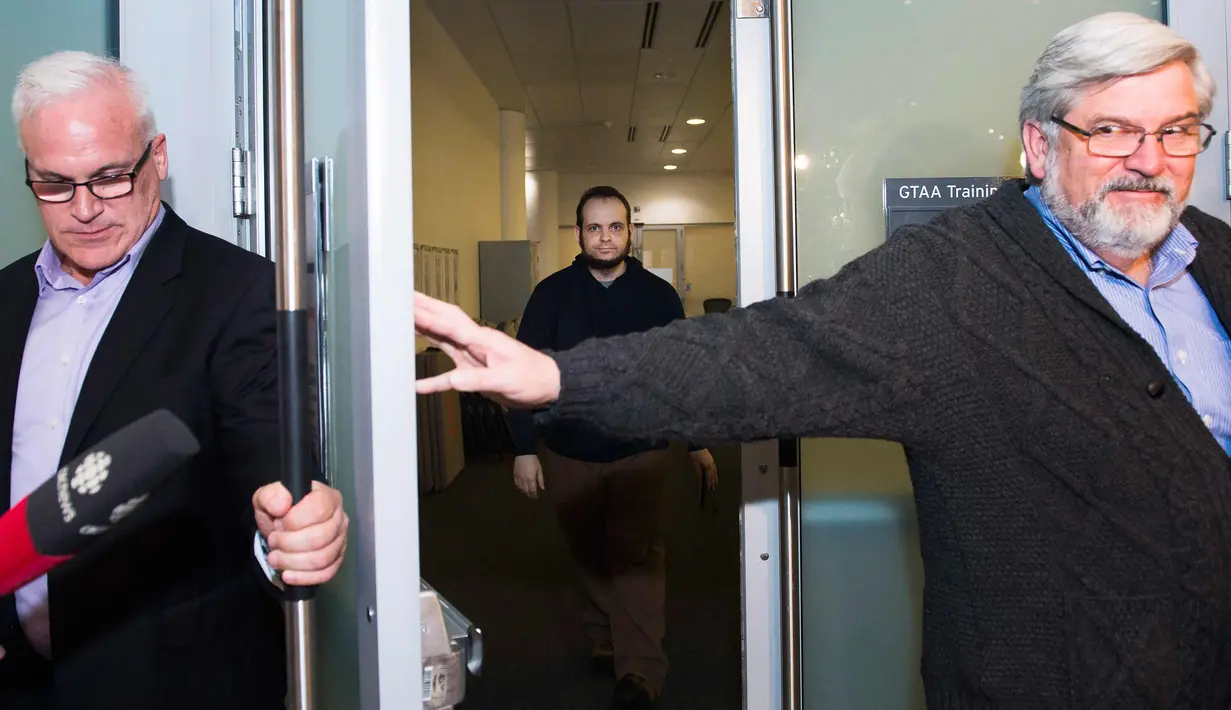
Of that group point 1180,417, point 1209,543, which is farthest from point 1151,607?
point 1180,417

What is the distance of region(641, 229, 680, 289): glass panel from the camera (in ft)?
47.1

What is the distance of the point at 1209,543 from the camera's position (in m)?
1.12

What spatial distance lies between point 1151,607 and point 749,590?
0.79 m

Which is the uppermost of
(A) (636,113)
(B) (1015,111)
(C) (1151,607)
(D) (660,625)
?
(A) (636,113)

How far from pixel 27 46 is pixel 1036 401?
70.2 inches

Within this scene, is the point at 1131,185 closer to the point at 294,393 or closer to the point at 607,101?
the point at 294,393

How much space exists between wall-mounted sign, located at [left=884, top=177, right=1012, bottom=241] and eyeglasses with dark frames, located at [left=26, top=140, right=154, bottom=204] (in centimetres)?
143

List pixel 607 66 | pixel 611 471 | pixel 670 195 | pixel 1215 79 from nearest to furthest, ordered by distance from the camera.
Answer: pixel 1215 79 → pixel 611 471 → pixel 607 66 → pixel 670 195

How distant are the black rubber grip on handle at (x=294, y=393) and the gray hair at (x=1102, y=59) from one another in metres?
1.10

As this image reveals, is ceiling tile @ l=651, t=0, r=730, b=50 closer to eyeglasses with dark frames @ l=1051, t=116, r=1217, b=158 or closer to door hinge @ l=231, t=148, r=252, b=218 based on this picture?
door hinge @ l=231, t=148, r=252, b=218

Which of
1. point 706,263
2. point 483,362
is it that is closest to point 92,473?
point 483,362

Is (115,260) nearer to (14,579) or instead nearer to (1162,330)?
(14,579)

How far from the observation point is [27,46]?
1.54m

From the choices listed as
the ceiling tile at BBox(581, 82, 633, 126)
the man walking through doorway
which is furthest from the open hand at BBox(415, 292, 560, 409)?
the ceiling tile at BBox(581, 82, 633, 126)
